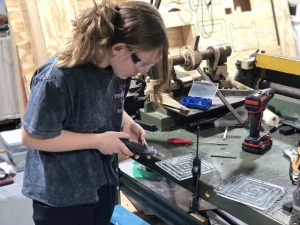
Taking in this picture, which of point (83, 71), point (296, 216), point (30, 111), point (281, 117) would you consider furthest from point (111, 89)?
point (281, 117)

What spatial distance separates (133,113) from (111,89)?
17.8 inches

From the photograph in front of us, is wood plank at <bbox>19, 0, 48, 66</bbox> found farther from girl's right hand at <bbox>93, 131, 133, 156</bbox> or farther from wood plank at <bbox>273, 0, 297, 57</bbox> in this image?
wood plank at <bbox>273, 0, 297, 57</bbox>

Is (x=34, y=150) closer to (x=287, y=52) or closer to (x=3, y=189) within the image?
(x=3, y=189)

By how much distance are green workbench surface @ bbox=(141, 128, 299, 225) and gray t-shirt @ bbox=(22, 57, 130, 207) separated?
22cm

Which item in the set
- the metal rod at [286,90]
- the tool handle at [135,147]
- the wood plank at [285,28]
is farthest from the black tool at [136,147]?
the wood plank at [285,28]

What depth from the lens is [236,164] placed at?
1157 millimetres

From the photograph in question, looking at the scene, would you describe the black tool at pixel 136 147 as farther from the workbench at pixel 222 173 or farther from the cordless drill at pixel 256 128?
the cordless drill at pixel 256 128

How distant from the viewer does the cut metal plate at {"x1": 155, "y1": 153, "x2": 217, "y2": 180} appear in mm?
1132

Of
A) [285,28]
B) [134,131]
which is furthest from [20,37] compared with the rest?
[285,28]

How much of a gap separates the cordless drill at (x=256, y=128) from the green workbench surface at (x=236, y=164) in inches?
0.8

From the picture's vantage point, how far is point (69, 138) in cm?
101

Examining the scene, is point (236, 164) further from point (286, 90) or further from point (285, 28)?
point (285, 28)

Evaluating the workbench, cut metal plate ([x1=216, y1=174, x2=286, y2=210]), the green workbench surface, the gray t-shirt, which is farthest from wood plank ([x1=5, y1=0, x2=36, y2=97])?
cut metal plate ([x1=216, y1=174, x2=286, y2=210])

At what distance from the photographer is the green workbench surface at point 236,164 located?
37.4 inches
